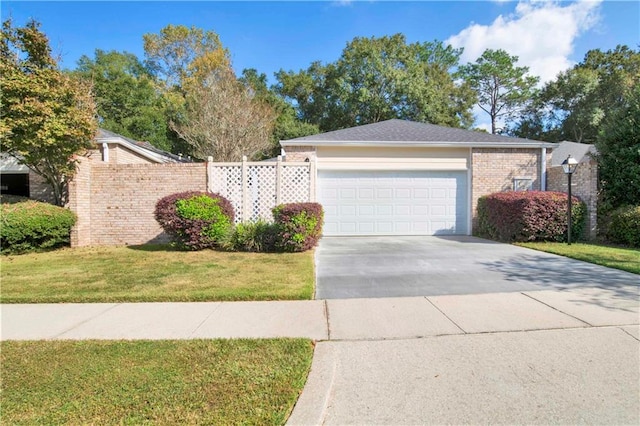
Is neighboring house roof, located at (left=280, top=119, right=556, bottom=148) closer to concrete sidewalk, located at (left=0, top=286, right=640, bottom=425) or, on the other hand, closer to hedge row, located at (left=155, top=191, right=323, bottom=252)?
hedge row, located at (left=155, top=191, right=323, bottom=252)

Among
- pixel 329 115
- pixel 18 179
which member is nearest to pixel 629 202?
pixel 18 179

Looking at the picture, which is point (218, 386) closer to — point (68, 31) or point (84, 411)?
point (84, 411)

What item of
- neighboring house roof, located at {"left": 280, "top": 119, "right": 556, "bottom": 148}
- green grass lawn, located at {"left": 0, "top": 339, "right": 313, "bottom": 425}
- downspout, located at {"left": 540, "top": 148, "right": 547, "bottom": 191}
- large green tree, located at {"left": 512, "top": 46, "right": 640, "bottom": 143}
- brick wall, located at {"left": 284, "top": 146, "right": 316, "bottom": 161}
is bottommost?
green grass lawn, located at {"left": 0, "top": 339, "right": 313, "bottom": 425}

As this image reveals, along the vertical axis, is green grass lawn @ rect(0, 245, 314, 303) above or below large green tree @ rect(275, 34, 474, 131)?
below

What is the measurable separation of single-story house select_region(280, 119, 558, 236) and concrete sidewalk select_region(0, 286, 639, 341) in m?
7.28

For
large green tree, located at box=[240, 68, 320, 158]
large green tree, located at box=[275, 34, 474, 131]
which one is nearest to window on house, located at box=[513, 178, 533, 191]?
large green tree, located at box=[240, 68, 320, 158]

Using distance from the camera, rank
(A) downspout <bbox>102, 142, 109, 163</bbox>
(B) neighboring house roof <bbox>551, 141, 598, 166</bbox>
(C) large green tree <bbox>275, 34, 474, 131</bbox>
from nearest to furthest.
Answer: (A) downspout <bbox>102, 142, 109, 163</bbox> → (B) neighboring house roof <bbox>551, 141, 598, 166</bbox> → (C) large green tree <bbox>275, 34, 474, 131</bbox>

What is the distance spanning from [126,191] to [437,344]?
32.3 feet

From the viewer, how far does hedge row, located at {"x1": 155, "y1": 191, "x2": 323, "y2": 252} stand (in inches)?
335

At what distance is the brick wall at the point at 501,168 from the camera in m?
12.1

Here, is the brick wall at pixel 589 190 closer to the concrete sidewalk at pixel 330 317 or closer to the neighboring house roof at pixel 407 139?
the neighboring house roof at pixel 407 139

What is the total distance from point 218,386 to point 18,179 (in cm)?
1362

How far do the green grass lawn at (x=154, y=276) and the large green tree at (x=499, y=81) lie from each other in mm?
31227

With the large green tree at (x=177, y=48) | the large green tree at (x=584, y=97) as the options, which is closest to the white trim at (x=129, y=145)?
the large green tree at (x=177, y=48)
